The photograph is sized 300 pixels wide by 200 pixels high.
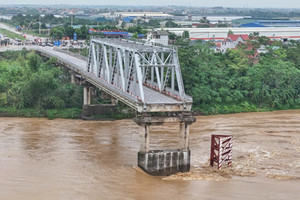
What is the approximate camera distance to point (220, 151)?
37531mm

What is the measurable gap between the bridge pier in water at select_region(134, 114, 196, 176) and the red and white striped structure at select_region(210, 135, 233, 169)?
1869 mm

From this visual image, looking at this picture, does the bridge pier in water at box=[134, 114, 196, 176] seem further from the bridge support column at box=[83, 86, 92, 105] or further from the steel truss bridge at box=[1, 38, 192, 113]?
the bridge support column at box=[83, 86, 92, 105]

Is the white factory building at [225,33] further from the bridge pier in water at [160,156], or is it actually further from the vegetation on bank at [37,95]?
the bridge pier in water at [160,156]

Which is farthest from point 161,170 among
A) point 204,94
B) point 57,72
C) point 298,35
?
point 298,35

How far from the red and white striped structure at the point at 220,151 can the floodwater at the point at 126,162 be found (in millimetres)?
597

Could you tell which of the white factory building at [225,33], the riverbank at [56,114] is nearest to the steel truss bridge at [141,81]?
the riverbank at [56,114]

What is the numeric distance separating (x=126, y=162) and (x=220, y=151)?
634 cm

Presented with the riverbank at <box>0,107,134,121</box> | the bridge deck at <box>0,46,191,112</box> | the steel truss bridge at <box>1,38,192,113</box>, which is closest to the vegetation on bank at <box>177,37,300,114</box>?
the riverbank at <box>0,107,134,121</box>

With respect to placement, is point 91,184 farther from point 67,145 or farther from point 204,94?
point 204,94

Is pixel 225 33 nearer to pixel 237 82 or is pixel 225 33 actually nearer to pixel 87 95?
pixel 237 82

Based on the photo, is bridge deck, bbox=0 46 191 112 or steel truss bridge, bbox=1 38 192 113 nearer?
bridge deck, bbox=0 46 191 112

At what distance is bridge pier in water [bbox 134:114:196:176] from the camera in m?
36.4

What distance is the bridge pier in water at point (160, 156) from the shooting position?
119 ft


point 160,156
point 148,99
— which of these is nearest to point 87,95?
point 148,99
